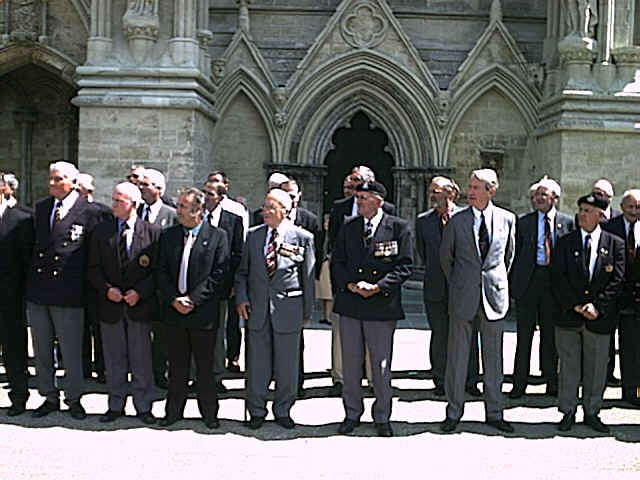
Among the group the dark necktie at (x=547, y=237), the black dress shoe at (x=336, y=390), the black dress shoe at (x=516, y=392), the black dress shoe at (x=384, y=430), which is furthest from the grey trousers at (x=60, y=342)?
the dark necktie at (x=547, y=237)

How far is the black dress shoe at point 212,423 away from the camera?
6.27 m

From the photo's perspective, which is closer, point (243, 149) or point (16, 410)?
point (16, 410)

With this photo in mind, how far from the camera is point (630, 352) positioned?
294 inches

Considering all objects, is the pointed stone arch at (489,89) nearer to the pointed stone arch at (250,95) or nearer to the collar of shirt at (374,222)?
the pointed stone arch at (250,95)

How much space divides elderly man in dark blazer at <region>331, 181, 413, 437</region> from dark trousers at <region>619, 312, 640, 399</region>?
8.06 feet

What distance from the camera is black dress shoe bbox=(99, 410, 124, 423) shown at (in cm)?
639

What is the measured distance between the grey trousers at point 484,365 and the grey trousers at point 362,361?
510 mm

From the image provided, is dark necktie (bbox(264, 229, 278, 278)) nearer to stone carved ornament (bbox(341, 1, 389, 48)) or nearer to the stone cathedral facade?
the stone cathedral facade

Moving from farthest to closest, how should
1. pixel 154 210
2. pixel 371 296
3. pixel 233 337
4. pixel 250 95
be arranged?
pixel 250 95 < pixel 233 337 < pixel 154 210 < pixel 371 296

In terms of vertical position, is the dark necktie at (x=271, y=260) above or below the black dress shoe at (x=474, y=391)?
above

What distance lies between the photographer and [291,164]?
45.1 feet

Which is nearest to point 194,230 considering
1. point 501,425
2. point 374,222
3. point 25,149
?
point 374,222

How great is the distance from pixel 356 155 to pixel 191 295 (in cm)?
857

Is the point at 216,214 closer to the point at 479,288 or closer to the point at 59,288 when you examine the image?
the point at 59,288
